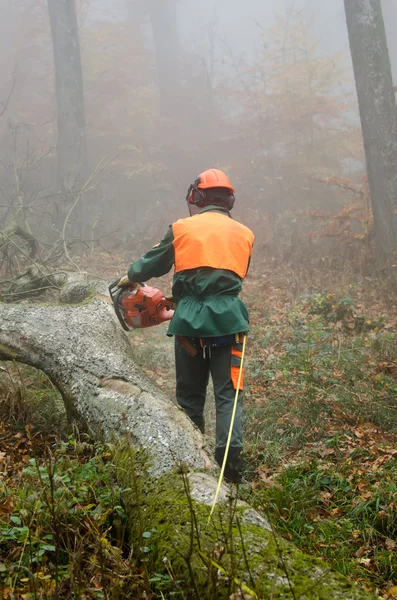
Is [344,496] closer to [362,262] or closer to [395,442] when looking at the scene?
[395,442]

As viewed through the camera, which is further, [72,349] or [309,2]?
[309,2]

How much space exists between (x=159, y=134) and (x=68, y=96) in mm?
4894

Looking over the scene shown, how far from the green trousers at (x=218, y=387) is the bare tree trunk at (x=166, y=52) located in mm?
16862

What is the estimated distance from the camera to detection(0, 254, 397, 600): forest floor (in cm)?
197

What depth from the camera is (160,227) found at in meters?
14.1

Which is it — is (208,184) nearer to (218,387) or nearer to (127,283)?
(127,283)

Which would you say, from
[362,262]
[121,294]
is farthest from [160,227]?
[121,294]

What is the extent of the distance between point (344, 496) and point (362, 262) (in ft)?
21.6

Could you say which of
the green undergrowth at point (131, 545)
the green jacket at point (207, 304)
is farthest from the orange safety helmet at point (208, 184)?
the green undergrowth at point (131, 545)

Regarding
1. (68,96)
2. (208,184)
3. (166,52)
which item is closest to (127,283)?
(208,184)

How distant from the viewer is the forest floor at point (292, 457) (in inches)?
77.5

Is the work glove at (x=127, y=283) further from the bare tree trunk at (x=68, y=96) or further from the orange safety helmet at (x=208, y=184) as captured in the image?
the bare tree trunk at (x=68, y=96)

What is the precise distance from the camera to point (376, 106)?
8984mm

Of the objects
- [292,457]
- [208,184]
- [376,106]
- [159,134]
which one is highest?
[159,134]
